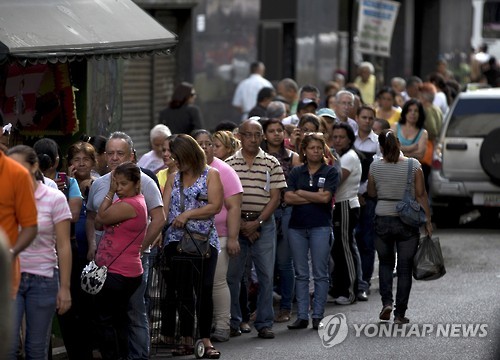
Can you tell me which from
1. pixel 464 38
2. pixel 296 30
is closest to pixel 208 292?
pixel 296 30

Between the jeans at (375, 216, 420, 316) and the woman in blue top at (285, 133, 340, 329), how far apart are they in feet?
1.53

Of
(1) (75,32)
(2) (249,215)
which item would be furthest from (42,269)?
(1) (75,32)

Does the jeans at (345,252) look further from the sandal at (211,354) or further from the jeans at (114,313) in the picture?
the jeans at (114,313)

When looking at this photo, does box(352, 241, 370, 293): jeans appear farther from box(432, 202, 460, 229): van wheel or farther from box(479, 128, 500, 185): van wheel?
box(432, 202, 460, 229): van wheel

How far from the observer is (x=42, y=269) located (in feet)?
27.7

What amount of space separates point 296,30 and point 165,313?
1582 centimetres

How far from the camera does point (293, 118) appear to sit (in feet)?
50.6

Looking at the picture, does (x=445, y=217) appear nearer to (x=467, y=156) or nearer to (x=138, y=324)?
(x=467, y=156)

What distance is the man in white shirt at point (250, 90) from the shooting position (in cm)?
2150

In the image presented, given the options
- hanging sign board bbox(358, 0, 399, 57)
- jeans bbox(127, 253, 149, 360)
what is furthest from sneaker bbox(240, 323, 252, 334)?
hanging sign board bbox(358, 0, 399, 57)

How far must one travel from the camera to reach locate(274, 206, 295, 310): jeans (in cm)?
1255

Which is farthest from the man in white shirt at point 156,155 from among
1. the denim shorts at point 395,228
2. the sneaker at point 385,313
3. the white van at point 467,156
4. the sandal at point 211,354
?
the white van at point 467,156

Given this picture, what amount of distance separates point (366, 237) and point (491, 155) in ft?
16.0

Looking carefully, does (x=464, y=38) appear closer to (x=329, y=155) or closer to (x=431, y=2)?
(x=431, y=2)
